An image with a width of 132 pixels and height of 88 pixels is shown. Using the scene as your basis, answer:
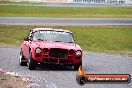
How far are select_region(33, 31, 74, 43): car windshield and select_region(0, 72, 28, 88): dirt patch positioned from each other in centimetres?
420

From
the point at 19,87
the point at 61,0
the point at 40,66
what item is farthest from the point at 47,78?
the point at 61,0

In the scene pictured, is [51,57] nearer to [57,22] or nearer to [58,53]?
[58,53]

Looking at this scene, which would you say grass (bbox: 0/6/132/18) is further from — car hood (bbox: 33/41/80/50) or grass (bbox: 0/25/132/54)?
car hood (bbox: 33/41/80/50)

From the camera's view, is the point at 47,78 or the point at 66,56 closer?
the point at 47,78

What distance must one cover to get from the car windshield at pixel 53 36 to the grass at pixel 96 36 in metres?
10.8

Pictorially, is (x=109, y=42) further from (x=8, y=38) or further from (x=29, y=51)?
(x=29, y=51)

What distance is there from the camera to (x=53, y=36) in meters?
17.3

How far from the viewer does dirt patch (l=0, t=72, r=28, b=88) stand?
11.0 meters

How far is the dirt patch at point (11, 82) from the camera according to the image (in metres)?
11.0

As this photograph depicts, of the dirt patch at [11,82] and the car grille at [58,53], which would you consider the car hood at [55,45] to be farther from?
the dirt patch at [11,82]

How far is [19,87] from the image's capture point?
10.9 metres

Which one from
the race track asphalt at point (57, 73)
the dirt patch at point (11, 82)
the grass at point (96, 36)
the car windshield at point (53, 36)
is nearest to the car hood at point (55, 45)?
the car windshield at point (53, 36)

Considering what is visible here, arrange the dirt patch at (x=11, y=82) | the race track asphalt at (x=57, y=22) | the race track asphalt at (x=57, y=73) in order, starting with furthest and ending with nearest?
1. the race track asphalt at (x=57, y=22)
2. the race track asphalt at (x=57, y=73)
3. the dirt patch at (x=11, y=82)

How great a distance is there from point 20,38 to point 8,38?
2.59 feet
